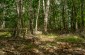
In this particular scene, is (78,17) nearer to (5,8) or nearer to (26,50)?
(5,8)

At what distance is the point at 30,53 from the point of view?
1336cm

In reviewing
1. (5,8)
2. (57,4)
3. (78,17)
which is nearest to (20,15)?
(5,8)

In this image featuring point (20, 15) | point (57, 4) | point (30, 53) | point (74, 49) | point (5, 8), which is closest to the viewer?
point (30, 53)

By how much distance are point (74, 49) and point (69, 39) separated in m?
4.06

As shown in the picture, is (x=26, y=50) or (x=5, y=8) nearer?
(x=26, y=50)

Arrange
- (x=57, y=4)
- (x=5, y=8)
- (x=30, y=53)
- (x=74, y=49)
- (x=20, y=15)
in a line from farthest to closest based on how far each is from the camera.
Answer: (x=57, y=4) < (x=5, y=8) < (x=20, y=15) < (x=74, y=49) < (x=30, y=53)

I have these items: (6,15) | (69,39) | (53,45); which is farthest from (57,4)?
(53,45)

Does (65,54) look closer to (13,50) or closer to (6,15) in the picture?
(13,50)

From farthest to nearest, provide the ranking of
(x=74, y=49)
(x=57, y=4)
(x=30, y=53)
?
1. (x=57, y=4)
2. (x=74, y=49)
3. (x=30, y=53)

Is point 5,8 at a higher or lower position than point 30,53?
higher

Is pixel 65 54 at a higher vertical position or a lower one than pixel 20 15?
lower

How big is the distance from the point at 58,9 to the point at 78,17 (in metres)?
12.4

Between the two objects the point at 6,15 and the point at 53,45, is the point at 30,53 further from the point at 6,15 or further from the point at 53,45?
the point at 6,15

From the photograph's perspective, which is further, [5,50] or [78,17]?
[78,17]
